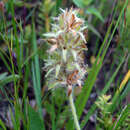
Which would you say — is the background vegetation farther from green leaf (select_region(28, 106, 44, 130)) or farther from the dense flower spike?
the dense flower spike

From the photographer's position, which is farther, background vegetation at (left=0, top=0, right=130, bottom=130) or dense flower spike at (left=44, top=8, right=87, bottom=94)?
background vegetation at (left=0, top=0, right=130, bottom=130)

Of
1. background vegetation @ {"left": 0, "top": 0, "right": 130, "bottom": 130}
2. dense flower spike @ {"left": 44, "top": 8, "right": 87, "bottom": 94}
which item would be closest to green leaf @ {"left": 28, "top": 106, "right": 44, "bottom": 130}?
background vegetation @ {"left": 0, "top": 0, "right": 130, "bottom": 130}

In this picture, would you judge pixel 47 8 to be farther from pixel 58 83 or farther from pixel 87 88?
pixel 58 83

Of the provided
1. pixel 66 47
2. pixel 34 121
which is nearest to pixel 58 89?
pixel 34 121

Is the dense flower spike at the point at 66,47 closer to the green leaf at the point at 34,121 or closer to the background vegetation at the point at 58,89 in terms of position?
the background vegetation at the point at 58,89

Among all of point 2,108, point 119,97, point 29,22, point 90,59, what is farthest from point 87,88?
point 29,22

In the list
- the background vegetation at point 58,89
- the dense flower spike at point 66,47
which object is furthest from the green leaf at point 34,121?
the dense flower spike at point 66,47
